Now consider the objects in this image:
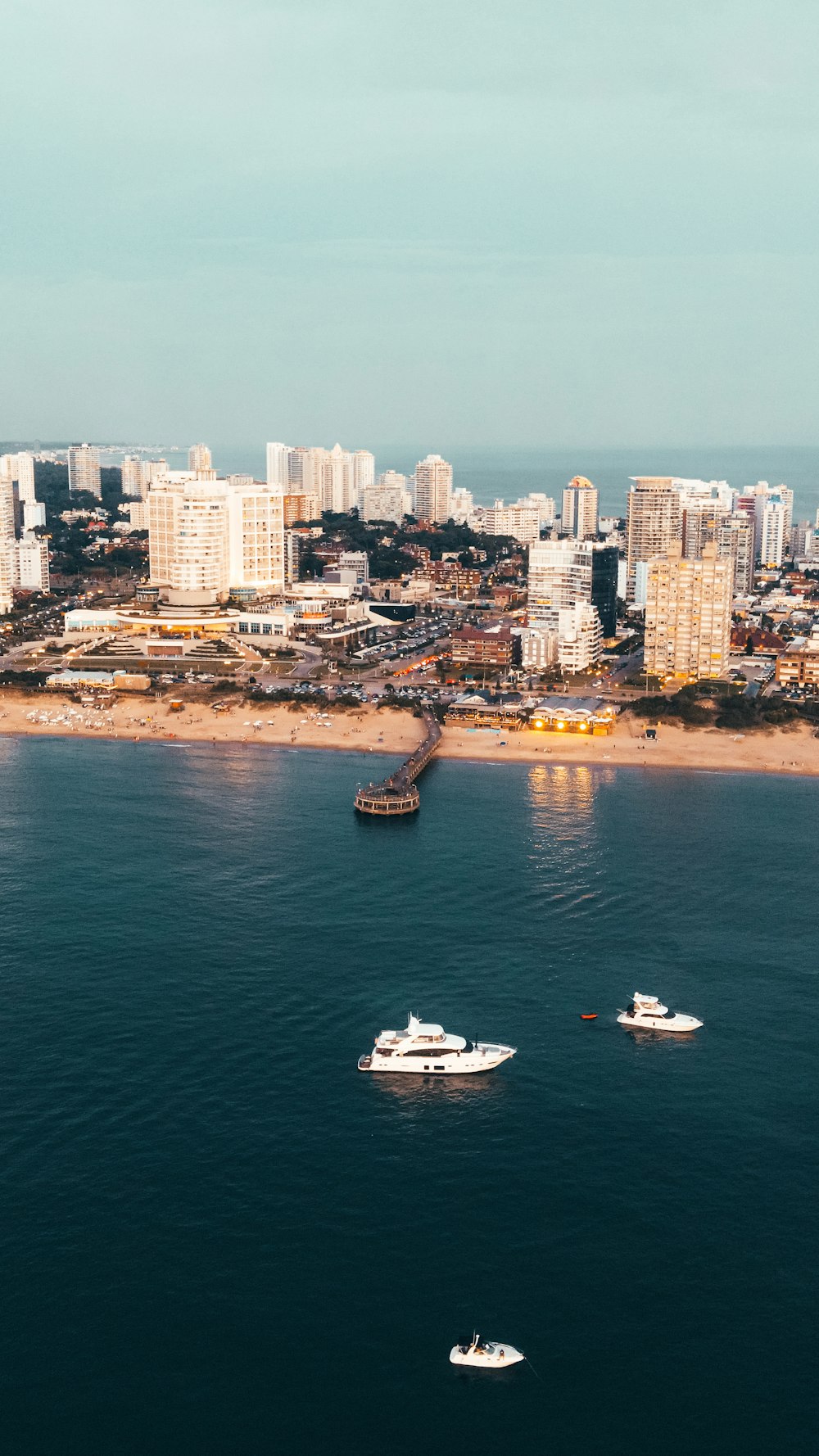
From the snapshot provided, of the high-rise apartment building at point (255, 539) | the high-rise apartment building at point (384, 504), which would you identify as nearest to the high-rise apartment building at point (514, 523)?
the high-rise apartment building at point (384, 504)

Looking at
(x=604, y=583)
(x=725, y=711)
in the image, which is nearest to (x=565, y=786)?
(x=725, y=711)

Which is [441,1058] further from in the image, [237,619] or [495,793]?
[237,619]

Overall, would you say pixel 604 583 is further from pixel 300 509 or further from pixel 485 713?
pixel 300 509

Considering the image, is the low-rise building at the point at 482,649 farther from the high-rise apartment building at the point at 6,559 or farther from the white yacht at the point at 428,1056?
the white yacht at the point at 428,1056

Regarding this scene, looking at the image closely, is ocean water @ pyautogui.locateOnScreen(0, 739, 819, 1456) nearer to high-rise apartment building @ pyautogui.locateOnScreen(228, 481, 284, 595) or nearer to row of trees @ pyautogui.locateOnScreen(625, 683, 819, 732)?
row of trees @ pyautogui.locateOnScreen(625, 683, 819, 732)

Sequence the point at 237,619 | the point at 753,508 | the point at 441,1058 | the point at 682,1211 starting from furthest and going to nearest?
1. the point at 753,508
2. the point at 237,619
3. the point at 441,1058
4. the point at 682,1211

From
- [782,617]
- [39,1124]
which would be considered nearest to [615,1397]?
[39,1124]

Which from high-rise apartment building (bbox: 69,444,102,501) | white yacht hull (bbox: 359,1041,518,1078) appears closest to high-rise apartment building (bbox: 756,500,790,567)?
high-rise apartment building (bbox: 69,444,102,501)
